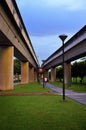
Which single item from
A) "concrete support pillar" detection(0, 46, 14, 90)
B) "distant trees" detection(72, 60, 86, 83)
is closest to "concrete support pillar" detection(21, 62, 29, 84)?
"distant trees" detection(72, 60, 86, 83)

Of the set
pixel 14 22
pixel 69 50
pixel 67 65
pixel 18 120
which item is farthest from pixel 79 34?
pixel 18 120

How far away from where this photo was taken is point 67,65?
85312 mm

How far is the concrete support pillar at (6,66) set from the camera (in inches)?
1653

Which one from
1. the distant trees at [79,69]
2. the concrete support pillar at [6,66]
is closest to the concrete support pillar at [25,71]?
the distant trees at [79,69]

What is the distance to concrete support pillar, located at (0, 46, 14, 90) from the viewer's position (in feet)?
138

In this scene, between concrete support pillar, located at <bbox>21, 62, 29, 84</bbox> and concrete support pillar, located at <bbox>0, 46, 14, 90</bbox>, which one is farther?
concrete support pillar, located at <bbox>21, 62, 29, 84</bbox>

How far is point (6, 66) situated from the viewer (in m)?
42.0

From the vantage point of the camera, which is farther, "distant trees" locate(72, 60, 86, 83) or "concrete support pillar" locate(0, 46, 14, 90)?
"distant trees" locate(72, 60, 86, 83)

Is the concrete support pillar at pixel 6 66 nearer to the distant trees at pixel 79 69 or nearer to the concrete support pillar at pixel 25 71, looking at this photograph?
the concrete support pillar at pixel 25 71

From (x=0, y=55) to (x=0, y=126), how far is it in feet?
99.1

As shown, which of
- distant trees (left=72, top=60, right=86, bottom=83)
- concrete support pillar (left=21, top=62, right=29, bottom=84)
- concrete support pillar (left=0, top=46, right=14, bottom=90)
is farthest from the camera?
distant trees (left=72, top=60, right=86, bottom=83)

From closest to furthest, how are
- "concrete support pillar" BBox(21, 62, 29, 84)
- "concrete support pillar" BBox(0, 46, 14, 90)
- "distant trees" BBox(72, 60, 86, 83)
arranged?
1. "concrete support pillar" BBox(0, 46, 14, 90)
2. "concrete support pillar" BBox(21, 62, 29, 84)
3. "distant trees" BBox(72, 60, 86, 83)

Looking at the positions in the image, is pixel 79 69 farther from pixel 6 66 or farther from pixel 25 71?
pixel 6 66

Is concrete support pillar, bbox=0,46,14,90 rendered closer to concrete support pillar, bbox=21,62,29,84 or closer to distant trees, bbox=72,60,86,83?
concrete support pillar, bbox=21,62,29,84
